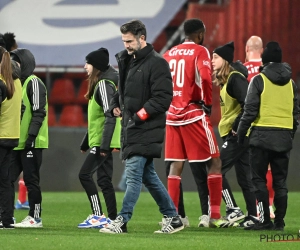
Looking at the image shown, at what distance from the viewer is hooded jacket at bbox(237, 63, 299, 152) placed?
28.7 ft

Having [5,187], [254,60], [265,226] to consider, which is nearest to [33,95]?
[5,187]

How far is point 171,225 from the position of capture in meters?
8.33

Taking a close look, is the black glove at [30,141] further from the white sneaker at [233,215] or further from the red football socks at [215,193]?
the white sneaker at [233,215]

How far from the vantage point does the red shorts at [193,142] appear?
924cm

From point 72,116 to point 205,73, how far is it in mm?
8579

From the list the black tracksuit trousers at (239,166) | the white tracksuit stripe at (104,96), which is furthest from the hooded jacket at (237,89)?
the white tracksuit stripe at (104,96)

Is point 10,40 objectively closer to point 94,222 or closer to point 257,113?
point 94,222

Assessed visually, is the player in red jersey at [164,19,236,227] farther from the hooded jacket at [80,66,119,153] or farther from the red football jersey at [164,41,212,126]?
the hooded jacket at [80,66,119,153]

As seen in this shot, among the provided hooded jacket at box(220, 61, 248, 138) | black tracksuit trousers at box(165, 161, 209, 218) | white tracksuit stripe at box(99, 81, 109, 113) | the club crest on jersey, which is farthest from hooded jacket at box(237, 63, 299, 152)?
white tracksuit stripe at box(99, 81, 109, 113)

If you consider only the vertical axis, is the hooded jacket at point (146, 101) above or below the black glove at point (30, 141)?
above

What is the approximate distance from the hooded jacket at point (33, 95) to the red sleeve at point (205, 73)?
162 cm

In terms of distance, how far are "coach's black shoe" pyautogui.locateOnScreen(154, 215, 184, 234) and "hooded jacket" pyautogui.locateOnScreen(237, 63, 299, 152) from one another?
1129 millimetres

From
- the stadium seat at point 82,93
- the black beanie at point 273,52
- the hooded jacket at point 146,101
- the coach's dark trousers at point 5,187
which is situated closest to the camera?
the hooded jacket at point 146,101

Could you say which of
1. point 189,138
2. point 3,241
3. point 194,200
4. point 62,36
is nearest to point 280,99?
point 189,138
